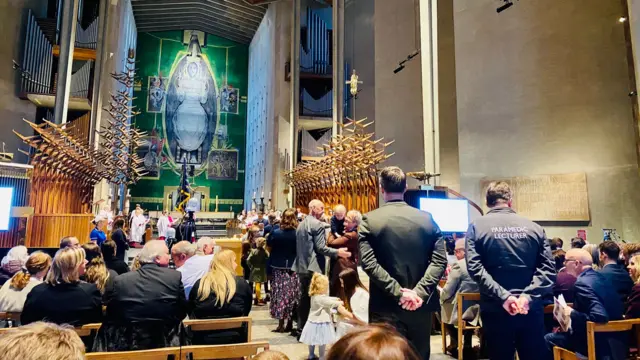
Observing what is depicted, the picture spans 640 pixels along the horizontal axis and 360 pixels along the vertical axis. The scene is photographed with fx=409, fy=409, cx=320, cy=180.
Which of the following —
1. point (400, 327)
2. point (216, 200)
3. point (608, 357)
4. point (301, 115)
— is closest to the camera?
point (400, 327)

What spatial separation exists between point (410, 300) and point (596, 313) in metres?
1.23

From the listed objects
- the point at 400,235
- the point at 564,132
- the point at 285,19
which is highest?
the point at 285,19

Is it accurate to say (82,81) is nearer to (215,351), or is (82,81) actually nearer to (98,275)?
(98,275)

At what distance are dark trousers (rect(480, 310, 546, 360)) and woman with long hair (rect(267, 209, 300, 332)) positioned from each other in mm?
2796

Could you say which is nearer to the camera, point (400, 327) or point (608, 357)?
point (400, 327)

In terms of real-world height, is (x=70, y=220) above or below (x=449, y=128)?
below

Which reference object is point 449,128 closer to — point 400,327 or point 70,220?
point 70,220

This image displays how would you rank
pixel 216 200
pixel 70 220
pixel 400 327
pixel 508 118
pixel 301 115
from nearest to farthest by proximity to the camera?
1. pixel 400 327
2. pixel 70 220
3. pixel 508 118
4. pixel 301 115
5. pixel 216 200

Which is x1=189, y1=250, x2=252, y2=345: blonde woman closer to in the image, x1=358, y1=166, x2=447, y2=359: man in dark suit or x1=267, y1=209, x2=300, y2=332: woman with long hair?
x1=358, y1=166, x2=447, y2=359: man in dark suit

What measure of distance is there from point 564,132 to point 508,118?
1.27 metres

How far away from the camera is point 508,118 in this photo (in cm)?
995

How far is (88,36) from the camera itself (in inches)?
627

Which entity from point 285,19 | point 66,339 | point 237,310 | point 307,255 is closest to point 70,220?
point 307,255

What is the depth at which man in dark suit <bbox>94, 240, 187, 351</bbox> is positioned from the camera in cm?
263
